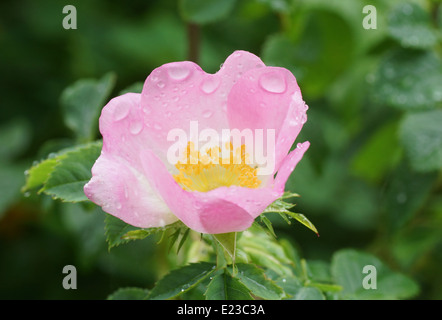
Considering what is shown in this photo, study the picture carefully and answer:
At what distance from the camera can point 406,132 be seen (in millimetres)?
1384

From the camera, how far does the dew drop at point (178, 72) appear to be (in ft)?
2.85

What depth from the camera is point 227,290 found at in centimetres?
84

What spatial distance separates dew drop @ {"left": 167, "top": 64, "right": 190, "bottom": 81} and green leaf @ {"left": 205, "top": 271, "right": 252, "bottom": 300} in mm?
318

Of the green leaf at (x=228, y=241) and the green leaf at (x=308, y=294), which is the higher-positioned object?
the green leaf at (x=228, y=241)

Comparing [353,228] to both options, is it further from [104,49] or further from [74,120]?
[104,49]

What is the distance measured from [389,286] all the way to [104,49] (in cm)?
171

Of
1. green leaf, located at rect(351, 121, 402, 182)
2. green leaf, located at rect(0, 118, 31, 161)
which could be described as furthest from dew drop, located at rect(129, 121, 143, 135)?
green leaf, located at rect(0, 118, 31, 161)

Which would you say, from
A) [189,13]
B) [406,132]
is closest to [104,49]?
[189,13]

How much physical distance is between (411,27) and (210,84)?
0.75m

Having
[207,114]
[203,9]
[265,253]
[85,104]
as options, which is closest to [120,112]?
[207,114]

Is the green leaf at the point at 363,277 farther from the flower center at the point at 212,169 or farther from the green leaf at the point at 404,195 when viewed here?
the flower center at the point at 212,169

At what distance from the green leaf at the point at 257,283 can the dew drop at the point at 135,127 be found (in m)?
0.27

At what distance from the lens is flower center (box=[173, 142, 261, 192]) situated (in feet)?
3.10

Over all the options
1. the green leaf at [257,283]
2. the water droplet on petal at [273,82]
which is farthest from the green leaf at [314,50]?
the green leaf at [257,283]
